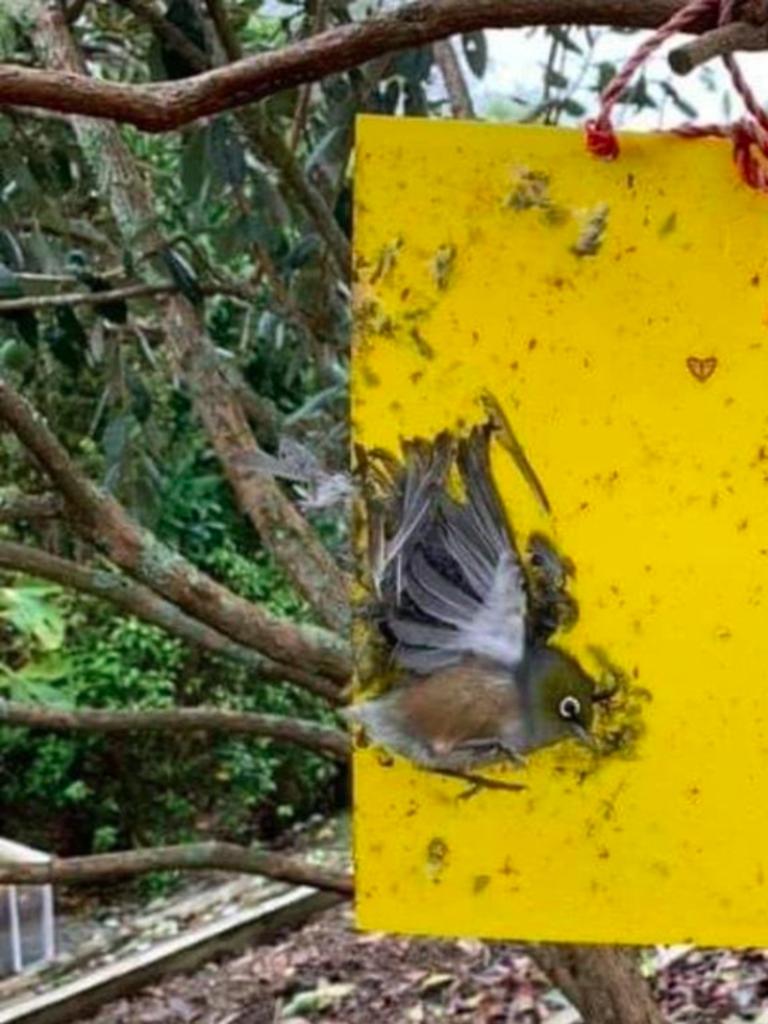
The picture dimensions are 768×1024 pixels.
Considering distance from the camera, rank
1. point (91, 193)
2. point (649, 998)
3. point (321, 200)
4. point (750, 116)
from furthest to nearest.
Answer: point (91, 193) → point (321, 200) → point (649, 998) → point (750, 116)

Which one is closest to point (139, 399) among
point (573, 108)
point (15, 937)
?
point (573, 108)

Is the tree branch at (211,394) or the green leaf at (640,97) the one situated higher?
the green leaf at (640,97)

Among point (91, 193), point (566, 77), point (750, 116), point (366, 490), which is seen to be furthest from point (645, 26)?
point (566, 77)

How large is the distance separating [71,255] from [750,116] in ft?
2.79

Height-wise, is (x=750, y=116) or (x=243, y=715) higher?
(x=750, y=116)

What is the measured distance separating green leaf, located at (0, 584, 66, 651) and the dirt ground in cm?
50

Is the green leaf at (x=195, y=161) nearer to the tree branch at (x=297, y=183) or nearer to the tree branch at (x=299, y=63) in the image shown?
the tree branch at (x=297, y=183)

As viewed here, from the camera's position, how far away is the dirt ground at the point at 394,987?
1.42 m

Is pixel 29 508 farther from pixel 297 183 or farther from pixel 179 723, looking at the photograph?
pixel 297 183

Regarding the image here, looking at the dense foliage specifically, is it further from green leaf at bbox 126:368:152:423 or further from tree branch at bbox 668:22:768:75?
tree branch at bbox 668:22:768:75

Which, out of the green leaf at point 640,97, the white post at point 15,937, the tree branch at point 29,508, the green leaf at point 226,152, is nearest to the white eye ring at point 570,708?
the tree branch at point 29,508

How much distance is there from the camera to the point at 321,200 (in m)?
1.11

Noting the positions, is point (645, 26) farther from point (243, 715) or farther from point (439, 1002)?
point (439, 1002)

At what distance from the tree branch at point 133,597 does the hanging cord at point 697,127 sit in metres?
0.47
